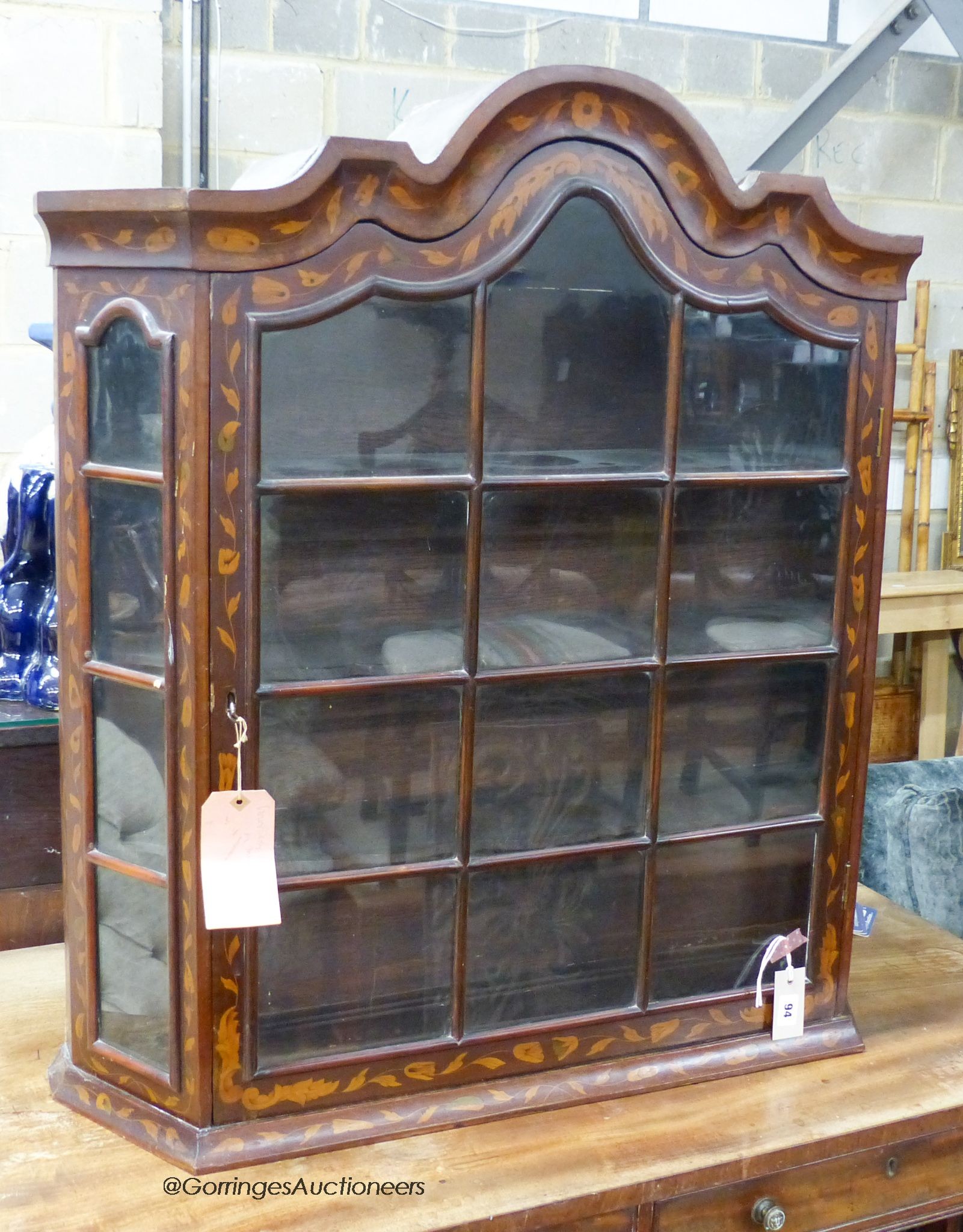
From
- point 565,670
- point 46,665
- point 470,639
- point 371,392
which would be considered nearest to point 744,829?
point 565,670

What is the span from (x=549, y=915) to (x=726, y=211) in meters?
0.75

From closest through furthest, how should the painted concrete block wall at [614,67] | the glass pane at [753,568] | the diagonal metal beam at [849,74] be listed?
the glass pane at [753,568] → the painted concrete block wall at [614,67] → the diagonal metal beam at [849,74]

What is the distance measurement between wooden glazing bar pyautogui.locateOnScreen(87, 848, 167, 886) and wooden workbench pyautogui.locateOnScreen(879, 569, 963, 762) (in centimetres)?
193

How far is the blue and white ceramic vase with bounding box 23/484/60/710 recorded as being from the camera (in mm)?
1641

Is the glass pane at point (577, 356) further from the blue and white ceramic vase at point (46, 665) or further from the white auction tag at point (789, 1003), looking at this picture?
the blue and white ceramic vase at point (46, 665)

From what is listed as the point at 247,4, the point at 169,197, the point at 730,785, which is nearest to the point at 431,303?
the point at 169,197

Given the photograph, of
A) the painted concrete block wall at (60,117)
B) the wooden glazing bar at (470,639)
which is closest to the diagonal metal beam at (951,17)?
the painted concrete block wall at (60,117)

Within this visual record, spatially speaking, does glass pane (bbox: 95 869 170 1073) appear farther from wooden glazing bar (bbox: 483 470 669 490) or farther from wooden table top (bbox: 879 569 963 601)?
wooden table top (bbox: 879 569 963 601)

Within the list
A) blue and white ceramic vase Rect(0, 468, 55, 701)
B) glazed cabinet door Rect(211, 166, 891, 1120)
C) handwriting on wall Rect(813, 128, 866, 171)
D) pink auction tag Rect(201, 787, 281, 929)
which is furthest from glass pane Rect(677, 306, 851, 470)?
handwriting on wall Rect(813, 128, 866, 171)

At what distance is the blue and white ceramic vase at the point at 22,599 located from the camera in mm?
1628

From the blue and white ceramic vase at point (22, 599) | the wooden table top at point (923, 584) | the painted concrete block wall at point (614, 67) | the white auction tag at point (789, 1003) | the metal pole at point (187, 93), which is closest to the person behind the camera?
the white auction tag at point (789, 1003)

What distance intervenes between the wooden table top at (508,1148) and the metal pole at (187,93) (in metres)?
1.49

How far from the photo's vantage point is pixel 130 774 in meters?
1.22

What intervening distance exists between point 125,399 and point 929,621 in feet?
7.12
